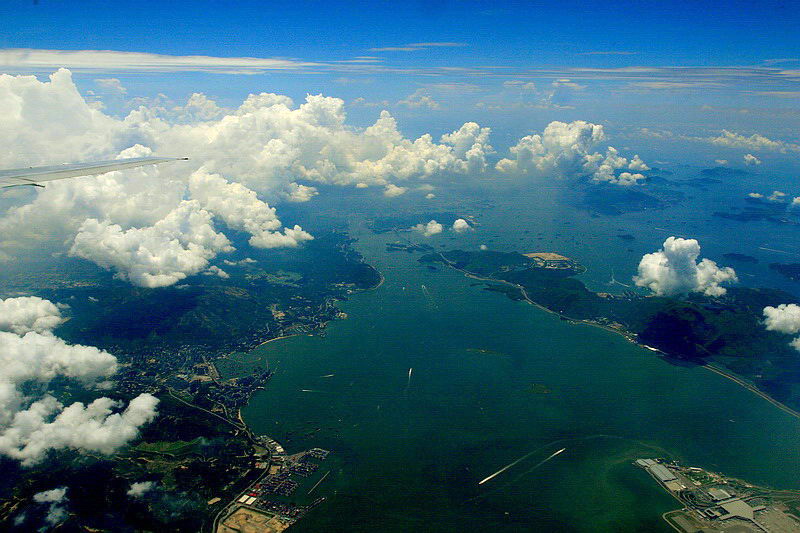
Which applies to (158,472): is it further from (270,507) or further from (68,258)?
(68,258)

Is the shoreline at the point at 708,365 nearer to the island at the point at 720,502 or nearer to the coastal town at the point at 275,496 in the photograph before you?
the island at the point at 720,502

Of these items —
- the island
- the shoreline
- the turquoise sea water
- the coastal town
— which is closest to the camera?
the island

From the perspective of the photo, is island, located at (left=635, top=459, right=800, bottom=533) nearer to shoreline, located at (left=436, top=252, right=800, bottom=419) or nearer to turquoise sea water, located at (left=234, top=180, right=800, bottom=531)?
turquoise sea water, located at (left=234, top=180, right=800, bottom=531)

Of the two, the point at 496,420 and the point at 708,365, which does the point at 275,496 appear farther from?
the point at 708,365

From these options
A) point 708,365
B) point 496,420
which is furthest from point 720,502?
point 708,365

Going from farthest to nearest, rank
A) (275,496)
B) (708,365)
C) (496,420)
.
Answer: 1. (708,365)
2. (496,420)
3. (275,496)

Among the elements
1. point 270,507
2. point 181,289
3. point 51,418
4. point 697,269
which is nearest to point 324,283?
point 181,289

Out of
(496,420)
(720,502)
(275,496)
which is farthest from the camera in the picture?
(496,420)

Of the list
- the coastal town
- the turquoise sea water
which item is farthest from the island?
the coastal town
